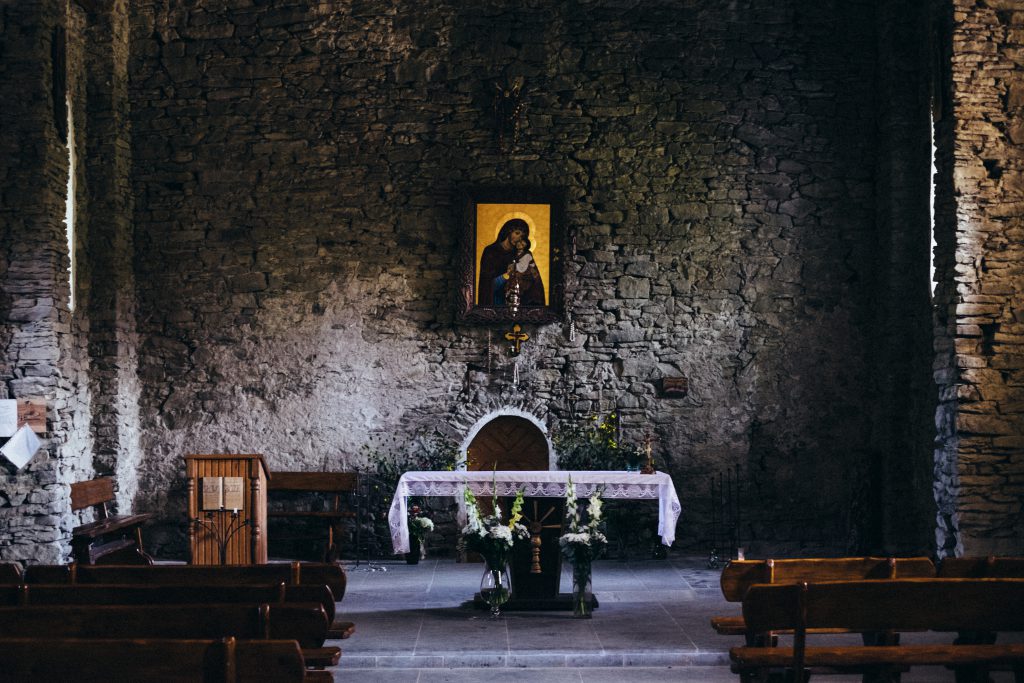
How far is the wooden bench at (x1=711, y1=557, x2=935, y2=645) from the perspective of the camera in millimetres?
4227

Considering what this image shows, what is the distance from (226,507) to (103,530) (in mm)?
1030

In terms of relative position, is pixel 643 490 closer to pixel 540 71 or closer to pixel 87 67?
pixel 540 71

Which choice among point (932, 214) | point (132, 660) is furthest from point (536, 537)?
point (932, 214)

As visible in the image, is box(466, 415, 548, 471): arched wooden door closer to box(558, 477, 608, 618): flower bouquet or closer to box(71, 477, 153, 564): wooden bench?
box(558, 477, 608, 618): flower bouquet

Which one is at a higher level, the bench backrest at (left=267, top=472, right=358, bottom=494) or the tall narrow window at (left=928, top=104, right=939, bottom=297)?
the tall narrow window at (left=928, top=104, right=939, bottom=297)

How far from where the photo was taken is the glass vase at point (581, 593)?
6.12 meters

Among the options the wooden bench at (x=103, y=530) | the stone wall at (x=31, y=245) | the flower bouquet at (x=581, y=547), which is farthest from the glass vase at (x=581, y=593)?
the stone wall at (x=31, y=245)

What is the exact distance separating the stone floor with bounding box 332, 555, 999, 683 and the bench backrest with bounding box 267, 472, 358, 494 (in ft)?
3.97

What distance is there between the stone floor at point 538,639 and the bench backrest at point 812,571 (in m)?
0.98

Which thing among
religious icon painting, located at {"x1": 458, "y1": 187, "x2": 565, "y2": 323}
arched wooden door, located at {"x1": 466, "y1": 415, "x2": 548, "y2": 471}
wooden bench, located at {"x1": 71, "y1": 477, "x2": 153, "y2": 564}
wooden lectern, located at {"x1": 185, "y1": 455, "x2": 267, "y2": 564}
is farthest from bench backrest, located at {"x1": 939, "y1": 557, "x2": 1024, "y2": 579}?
wooden bench, located at {"x1": 71, "y1": 477, "x2": 153, "y2": 564}

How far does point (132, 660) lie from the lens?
2.78 m

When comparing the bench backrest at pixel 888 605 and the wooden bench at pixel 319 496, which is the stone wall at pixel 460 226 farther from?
the bench backrest at pixel 888 605

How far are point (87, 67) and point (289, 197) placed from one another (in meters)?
2.14

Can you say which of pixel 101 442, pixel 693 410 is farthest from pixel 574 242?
pixel 101 442
